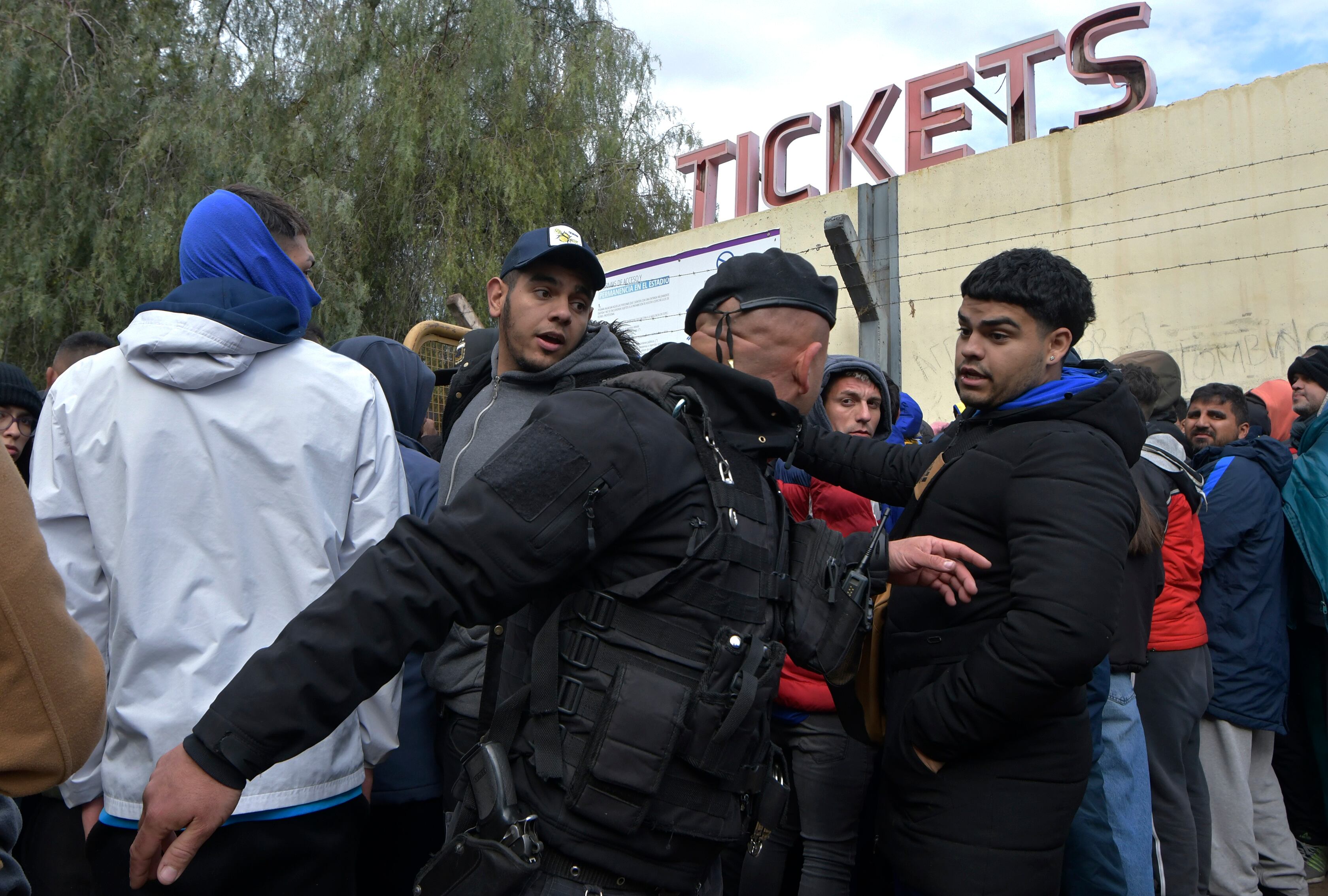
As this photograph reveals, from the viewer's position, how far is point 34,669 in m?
1.04

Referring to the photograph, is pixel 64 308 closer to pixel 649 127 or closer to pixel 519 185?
pixel 519 185

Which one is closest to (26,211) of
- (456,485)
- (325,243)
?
(325,243)

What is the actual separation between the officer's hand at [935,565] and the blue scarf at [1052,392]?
452 millimetres

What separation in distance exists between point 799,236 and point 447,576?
1028cm

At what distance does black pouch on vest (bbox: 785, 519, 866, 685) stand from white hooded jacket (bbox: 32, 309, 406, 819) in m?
0.87

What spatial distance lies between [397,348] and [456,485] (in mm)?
697

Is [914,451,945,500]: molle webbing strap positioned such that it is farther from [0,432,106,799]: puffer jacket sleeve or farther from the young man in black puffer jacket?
[0,432,106,799]: puffer jacket sleeve

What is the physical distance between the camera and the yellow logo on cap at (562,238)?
252cm

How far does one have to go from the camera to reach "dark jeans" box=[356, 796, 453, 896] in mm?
2307

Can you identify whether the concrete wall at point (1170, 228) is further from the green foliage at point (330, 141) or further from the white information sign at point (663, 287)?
the green foliage at point (330, 141)

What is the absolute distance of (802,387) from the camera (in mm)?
1843

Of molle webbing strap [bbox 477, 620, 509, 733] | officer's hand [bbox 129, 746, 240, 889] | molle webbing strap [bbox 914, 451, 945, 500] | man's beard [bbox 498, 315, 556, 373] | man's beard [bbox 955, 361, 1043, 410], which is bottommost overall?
officer's hand [bbox 129, 746, 240, 889]

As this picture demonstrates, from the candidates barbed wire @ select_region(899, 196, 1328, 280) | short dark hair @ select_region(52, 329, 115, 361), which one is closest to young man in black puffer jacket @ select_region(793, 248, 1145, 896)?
short dark hair @ select_region(52, 329, 115, 361)

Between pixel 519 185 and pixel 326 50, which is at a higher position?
pixel 326 50
